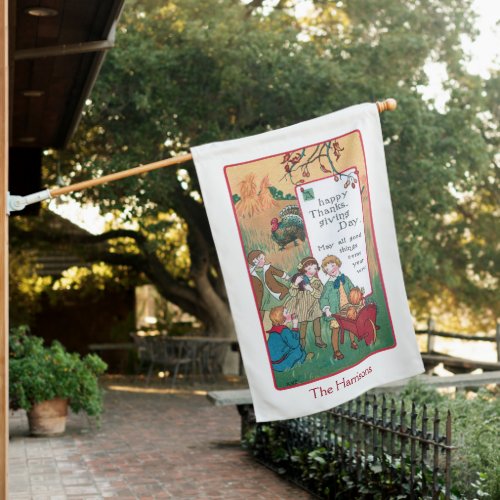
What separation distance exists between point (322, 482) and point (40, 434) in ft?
14.5

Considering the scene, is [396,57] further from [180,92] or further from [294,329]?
[294,329]

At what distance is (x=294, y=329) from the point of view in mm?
4949

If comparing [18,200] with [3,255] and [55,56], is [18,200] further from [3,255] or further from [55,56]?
[55,56]

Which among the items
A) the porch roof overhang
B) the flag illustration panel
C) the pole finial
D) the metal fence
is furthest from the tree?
the flag illustration panel

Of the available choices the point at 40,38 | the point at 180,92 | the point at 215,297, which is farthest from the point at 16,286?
the point at 40,38

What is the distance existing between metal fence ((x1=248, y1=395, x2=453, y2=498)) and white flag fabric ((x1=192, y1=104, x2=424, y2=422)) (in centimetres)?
111

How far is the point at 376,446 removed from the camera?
701 cm

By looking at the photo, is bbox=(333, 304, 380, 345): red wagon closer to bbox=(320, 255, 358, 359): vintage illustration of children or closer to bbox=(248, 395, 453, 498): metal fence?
bbox=(320, 255, 358, 359): vintage illustration of children

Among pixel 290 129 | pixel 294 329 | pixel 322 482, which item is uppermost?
pixel 290 129

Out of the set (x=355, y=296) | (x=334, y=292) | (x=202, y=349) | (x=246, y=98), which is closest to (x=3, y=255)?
(x=334, y=292)

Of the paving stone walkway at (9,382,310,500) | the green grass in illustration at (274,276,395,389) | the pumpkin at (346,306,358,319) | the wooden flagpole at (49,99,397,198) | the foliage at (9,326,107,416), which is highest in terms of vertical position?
the wooden flagpole at (49,99,397,198)

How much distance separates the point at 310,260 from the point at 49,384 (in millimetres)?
6405

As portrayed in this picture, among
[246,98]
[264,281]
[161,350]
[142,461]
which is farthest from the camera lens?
[161,350]

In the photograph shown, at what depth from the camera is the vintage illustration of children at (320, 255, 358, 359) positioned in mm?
4957
